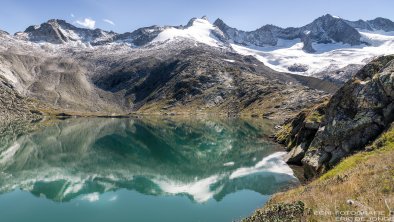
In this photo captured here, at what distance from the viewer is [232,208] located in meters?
48.9

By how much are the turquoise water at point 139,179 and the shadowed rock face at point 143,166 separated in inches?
7.2

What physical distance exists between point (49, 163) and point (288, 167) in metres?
60.8

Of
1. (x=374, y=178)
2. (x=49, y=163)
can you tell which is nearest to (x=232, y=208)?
(x=374, y=178)

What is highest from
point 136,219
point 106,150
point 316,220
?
point 316,220

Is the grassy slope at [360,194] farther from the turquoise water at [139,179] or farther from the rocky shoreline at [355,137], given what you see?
the turquoise water at [139,179]

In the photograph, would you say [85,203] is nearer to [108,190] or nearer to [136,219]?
[108,190]

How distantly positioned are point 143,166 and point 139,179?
13682 mm

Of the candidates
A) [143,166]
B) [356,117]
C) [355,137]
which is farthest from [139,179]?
[356,117]

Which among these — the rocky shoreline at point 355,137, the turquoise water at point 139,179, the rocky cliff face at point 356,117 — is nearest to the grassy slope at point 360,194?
the rocky shoreline at point 355,137

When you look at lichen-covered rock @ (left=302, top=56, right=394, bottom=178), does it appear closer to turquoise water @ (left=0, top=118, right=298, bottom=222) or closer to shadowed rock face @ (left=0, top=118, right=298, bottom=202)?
turquoise water @ (left=0, top=118, right=298, bottom=222)

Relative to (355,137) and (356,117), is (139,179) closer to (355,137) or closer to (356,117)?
(355,137)

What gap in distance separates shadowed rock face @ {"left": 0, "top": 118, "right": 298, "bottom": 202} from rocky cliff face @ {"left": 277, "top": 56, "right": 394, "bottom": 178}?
27.6ft

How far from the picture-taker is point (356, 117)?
46.8 meters

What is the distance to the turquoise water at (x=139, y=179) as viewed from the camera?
4906 cm
